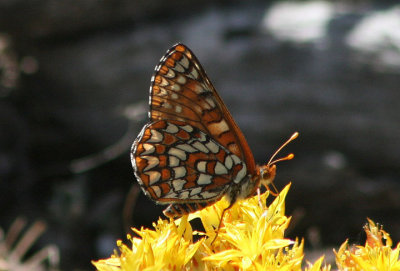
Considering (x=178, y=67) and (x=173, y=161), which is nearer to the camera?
(x=178, y=67)

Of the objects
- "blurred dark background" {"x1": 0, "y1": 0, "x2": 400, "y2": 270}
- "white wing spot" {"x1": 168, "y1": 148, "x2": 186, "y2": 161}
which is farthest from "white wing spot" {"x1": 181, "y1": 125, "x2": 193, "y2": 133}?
"blurred dark background" {"x1": 0, "y1": 0, "x2": 400, "y2": 270}

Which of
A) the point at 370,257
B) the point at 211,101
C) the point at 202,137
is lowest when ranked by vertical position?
the point at 370,257

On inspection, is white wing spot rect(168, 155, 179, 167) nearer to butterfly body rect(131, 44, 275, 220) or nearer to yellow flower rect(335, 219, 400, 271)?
butterfly body rect(131, 44, 275, 220)

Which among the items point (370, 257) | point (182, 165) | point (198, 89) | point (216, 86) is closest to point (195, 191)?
point (182, 165)

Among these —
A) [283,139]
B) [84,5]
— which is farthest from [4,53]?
[283,139]

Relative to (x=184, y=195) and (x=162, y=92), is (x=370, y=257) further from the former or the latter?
(x=162, y=92)
